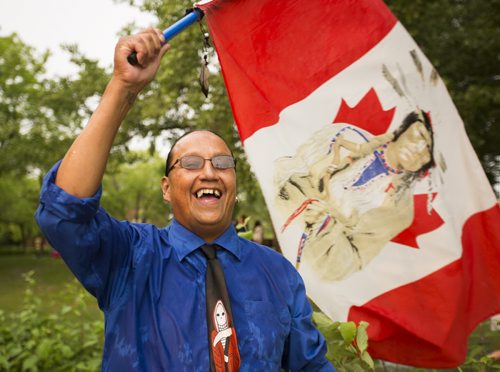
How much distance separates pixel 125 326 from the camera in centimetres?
161

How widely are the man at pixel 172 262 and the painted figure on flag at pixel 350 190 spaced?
82 cm

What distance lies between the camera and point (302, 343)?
1871 mm

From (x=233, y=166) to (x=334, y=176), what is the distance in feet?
3.69

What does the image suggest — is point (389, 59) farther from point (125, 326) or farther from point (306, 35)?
point (125, 326)

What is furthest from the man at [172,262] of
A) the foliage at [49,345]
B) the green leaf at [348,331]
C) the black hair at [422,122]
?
the foliage at [49,345]

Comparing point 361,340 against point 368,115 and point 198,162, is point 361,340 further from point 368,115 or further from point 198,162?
point 368,115

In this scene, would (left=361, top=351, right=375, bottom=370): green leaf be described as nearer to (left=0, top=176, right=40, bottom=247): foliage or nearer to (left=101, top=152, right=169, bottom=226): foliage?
(left=0, top=176, right=40, bottom=247): foliage

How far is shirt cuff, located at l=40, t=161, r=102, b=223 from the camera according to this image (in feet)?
4.49

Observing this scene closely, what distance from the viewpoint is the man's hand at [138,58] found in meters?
1.47

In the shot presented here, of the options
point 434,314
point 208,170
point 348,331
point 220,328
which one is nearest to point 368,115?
point 434,314

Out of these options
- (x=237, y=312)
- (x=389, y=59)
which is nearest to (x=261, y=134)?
(x=389, y=59)

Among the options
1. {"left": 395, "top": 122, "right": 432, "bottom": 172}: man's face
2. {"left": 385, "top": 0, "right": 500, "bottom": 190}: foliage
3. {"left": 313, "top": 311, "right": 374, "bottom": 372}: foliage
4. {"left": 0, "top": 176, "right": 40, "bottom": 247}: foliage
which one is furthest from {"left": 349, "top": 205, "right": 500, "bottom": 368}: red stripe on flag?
{"left": 0, "top": 176, "right": 40, "bottom": 247}: foliage

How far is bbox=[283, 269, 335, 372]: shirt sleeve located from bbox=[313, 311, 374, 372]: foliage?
0.32 m

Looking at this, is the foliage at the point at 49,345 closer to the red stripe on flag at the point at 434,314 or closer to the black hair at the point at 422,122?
the red stripe on flag at the point at 434,314
